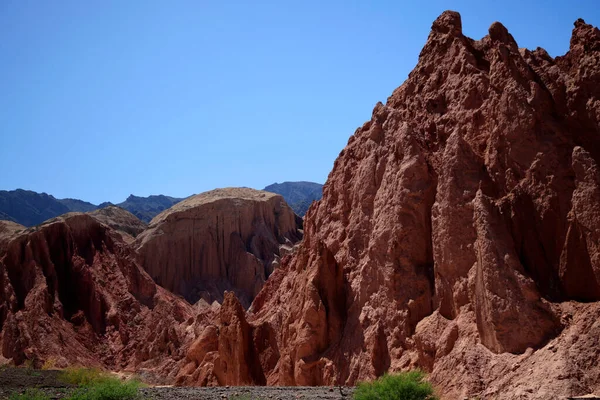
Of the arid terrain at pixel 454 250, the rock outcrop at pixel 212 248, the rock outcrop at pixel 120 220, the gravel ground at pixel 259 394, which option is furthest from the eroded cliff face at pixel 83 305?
the rock outcrop at pixel 120 220

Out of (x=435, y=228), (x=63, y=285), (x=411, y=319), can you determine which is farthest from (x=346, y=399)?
(x=63, y=285)

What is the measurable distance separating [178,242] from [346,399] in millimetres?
60036

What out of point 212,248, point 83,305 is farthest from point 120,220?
point 83,305

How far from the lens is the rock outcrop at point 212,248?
76.8m

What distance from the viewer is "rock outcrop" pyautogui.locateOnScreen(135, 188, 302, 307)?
76.8m

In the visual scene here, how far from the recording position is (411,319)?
78.2ft

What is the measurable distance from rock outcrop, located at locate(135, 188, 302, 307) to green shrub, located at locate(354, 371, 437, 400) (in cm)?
5703

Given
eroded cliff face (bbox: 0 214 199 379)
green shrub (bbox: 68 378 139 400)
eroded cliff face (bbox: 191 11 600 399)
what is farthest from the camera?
eroded cliff face (bbox: 0 214 199 379)

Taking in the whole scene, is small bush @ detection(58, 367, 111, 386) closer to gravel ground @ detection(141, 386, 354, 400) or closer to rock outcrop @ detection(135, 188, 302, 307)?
gravel ground @ detection(141, 386, 354, 400)

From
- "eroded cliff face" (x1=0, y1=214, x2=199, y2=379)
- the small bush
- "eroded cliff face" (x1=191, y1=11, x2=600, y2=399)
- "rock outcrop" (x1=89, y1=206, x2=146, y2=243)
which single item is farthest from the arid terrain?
"rock outcrop" (x1=89, y1=206, x2=146, y2=243)

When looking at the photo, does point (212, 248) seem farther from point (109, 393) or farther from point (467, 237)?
point (467, 237)

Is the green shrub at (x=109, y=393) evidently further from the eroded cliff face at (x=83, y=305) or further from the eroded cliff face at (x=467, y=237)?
the eroded cliff face at (x=83, y=305)

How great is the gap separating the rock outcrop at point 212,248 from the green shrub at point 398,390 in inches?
2245

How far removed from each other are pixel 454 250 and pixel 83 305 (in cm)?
4158
